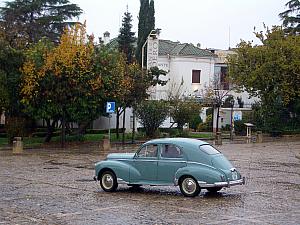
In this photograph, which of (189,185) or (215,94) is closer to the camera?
(189,185)

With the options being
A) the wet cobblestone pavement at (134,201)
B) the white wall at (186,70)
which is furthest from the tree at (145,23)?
the wet cobblestone pavement at (134,201)

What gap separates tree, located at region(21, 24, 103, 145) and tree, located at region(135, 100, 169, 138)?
8.35m

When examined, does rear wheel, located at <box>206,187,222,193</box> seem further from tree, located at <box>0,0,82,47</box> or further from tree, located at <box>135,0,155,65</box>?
tree, located at <box>135,0,155,65</box>

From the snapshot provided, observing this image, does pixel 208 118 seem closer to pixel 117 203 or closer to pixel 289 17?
pixel 289 17

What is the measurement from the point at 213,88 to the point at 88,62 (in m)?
29.0

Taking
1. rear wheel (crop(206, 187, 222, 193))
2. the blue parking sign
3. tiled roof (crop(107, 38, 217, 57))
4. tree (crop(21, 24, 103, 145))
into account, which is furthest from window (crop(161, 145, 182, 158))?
tiled roof (crop(107, 38, 217, 57))

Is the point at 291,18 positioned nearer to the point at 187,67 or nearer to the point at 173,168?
the point at 187,67

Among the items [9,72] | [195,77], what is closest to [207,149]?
[9,72]

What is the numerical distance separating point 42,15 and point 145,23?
11.1m

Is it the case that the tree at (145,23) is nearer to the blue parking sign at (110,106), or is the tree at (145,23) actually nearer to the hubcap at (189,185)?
the blue parking sign at (110,106)

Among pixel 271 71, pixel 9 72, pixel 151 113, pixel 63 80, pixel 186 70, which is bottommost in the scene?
pixel 151 113

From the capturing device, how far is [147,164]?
652 inches

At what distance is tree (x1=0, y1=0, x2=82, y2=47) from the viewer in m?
52.5

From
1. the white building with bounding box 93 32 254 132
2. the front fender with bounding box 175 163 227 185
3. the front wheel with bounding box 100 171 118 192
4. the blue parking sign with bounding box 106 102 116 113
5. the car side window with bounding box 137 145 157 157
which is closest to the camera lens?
the front fender with bounding box 175 163 227 185
